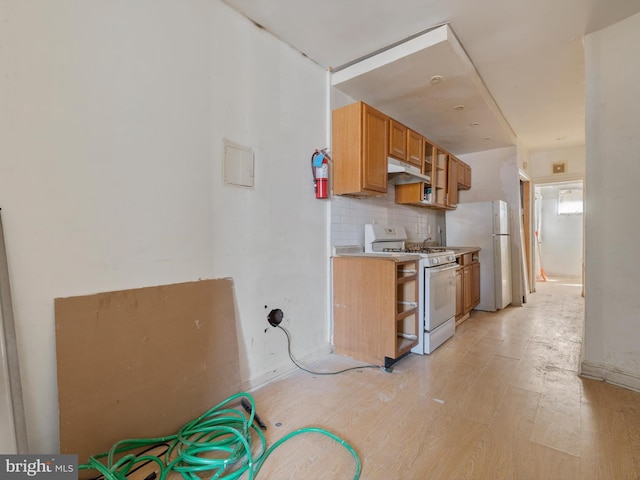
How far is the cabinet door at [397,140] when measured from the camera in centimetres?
300

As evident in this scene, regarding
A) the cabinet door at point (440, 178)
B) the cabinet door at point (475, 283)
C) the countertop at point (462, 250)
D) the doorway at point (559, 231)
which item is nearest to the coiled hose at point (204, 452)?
the countertop at point (462, 250)

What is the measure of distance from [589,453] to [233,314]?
2047 millimetres

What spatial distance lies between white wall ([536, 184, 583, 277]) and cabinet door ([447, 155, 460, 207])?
17.0 ft

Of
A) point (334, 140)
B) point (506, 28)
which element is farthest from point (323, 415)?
point (506, 28)

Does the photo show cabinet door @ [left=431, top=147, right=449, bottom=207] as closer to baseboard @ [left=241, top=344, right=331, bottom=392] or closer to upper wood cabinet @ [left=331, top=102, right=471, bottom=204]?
upper wood cabinet @ [left=331, top=102, right=471, bottom=204]

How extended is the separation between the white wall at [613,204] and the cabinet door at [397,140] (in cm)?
149

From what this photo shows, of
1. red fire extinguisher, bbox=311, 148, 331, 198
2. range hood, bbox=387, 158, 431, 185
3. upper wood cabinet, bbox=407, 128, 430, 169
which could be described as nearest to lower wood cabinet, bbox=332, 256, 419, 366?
red fire extinguisher, bbox=311, 148, 331, 198

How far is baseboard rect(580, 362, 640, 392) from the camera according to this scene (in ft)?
6.82

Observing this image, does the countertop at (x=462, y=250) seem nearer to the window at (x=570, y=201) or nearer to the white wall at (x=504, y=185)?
the white wall at (x=504, y=185)

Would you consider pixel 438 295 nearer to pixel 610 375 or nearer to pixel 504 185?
pixel 610 375

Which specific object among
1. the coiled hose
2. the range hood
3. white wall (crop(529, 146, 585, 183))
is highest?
white wall (crop(529, 146, 585, 183))

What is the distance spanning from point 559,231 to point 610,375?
7368mm

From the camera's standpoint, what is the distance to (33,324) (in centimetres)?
127

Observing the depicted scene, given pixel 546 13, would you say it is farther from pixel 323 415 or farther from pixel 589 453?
pixel 323 415
